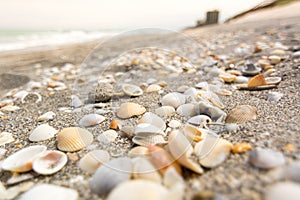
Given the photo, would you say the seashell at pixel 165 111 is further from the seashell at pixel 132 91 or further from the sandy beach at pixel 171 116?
the seashell at pixel 132 91

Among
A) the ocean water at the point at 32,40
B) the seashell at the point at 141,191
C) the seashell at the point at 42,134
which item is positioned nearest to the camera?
the seashell at the point at 141,191

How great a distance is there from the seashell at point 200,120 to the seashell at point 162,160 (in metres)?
0.38

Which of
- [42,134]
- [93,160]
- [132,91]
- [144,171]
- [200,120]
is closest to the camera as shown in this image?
[144,171]

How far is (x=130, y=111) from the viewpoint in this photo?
1445 mm

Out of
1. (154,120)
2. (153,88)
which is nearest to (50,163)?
(154,120)

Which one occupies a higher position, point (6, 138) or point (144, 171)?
point (144, 171)

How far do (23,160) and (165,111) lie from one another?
83cm

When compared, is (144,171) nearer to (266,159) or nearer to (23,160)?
(266,159)

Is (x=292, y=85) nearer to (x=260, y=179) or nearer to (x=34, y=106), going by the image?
(x=260, y=179)

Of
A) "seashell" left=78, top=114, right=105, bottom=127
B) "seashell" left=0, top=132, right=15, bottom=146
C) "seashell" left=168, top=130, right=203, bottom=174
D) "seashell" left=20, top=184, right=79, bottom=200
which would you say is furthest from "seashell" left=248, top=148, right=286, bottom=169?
"seashell" left=0, top=132, right=15, bottom=146

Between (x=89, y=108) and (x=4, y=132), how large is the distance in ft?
1.93

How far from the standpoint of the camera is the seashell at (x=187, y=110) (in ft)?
4.47

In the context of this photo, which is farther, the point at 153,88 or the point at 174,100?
the point at 153,88

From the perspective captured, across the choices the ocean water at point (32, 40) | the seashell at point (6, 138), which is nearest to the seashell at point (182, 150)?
the seashell at point (6, 138)
